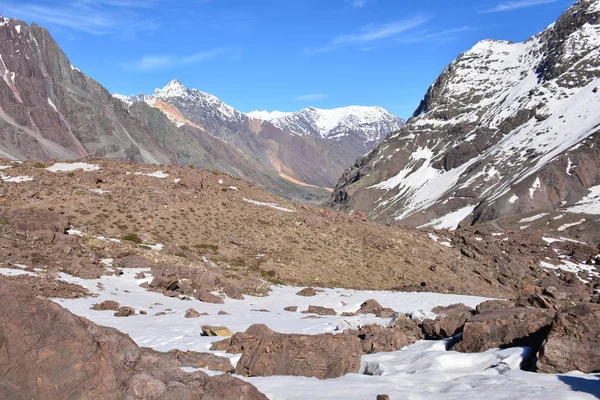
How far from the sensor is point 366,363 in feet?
37.7

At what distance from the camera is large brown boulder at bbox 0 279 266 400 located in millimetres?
6793

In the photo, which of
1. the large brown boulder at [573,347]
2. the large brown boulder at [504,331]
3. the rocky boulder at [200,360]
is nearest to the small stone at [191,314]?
the rocky boulder at [200,360]

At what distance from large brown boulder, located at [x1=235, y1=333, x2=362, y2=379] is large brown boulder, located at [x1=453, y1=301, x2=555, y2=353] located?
276 centimetres

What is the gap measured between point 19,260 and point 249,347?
53.0 ft

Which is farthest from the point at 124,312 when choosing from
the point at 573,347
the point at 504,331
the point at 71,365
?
the point at 573,347

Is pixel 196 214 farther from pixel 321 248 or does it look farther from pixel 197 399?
pixel 197 399

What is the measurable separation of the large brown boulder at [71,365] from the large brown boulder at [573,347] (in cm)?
578

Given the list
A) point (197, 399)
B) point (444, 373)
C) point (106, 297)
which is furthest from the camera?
point (106, 297)

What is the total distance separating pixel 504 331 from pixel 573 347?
7.05 ft

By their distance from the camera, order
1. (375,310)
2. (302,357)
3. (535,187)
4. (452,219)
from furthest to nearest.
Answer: (452,219) < (535,187) < (375,310) < (302,357)

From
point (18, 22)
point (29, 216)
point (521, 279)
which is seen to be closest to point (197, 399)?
point (29, 216)

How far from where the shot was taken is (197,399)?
7414mm

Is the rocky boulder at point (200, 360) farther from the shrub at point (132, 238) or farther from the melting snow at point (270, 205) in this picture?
the melting snow at point (270, 205)

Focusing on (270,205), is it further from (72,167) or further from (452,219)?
(452,219)
